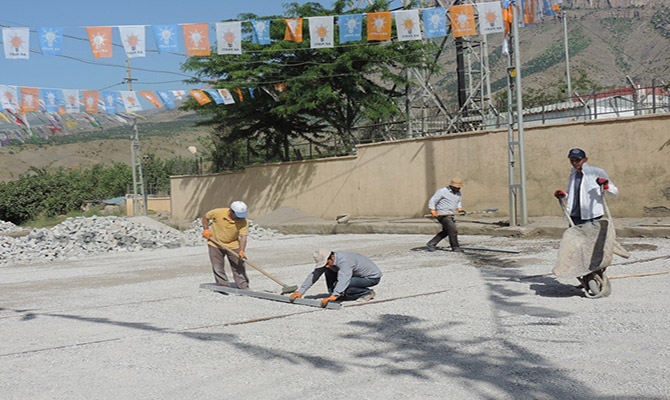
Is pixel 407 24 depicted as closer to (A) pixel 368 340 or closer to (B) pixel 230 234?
(B) pixel 230 234

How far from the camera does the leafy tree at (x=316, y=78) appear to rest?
91.1ft

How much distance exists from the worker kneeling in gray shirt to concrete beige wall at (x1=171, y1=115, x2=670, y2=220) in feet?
38.0

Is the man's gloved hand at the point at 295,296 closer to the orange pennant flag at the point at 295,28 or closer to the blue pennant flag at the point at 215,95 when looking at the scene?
the orange pennant flag at the point at 295,28

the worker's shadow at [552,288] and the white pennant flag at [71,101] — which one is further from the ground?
the white pennant flag at [71,101]

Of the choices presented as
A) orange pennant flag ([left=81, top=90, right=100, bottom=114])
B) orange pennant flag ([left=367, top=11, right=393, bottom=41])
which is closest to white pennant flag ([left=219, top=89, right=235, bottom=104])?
orange pennant flag ([left=81, top=90, right=100, bottom=114])

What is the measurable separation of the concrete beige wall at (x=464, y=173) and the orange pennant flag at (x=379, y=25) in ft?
12.7

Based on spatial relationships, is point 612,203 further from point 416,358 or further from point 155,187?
point 155,187

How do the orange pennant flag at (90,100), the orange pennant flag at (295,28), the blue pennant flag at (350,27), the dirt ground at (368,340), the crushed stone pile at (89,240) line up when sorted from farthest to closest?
1. the orange pennant flag at (90,100)
2. the blue pennant flag at (350,27)
3. the orange pennant flag at (295,28)
4. the crushed stone pile at (89,240)
5. the dirt ground at (368,340)

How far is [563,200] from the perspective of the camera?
9430mm

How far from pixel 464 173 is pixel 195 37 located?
9.02m

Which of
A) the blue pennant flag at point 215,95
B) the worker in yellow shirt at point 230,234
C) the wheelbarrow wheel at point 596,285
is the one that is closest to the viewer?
the wheelbarrow wheel at point 596,285

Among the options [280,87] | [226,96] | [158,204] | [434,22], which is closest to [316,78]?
[280,87]

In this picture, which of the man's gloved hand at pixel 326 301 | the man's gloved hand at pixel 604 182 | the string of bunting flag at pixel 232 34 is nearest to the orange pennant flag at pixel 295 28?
the string of bunting flag at pixel 232 34

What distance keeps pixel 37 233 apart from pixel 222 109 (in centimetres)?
1020
